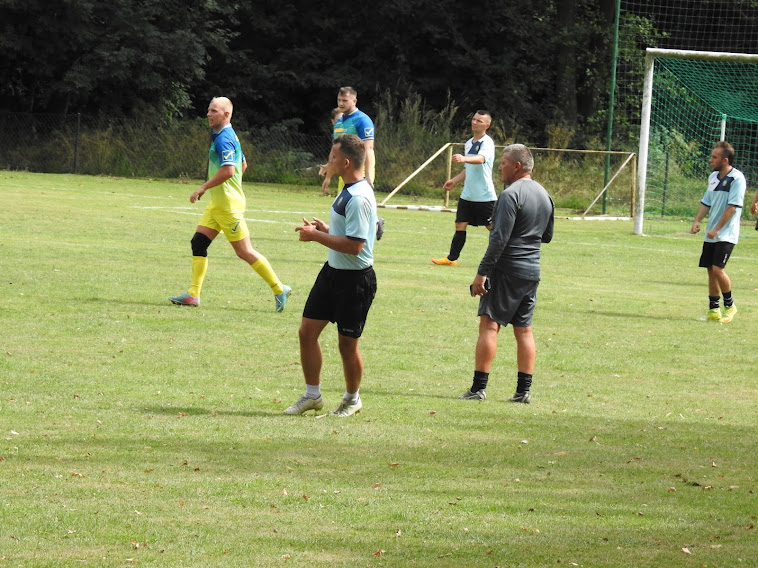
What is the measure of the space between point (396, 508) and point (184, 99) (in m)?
37.4

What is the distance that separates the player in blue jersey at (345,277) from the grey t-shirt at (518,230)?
1205mm

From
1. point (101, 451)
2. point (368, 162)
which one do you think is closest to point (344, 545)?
point (101, 451)

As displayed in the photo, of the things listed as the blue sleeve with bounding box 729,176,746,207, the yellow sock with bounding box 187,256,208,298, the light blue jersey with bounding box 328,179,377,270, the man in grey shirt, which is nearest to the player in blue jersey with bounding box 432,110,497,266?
the blue sleeve with bounding box 729,176,746,207

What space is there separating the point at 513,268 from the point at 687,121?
22.0 m

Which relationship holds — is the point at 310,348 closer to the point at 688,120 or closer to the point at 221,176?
the point at 221,176

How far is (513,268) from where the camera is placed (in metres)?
8.61

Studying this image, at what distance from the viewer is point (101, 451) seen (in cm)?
643

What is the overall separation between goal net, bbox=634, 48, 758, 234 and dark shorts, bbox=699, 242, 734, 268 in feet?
43.9

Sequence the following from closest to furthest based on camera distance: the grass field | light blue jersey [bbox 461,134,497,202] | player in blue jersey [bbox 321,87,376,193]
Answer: the grass field < player in blue jersey [bbox 321,87,376,193] < light blue jersey [bbox 461,134,497,202]

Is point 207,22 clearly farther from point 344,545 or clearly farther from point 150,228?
point 344,545

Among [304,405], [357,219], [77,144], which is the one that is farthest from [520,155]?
[77,144]

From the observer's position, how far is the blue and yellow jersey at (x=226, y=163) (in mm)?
12188

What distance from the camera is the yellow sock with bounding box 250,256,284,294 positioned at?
39.5 ft

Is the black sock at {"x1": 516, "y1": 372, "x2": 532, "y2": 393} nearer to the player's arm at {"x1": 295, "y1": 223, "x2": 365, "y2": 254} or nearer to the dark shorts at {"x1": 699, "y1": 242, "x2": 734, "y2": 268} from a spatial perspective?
the player's arm at {"x1": 295, "y1": 223, "x2": 365, "y2": 254}
